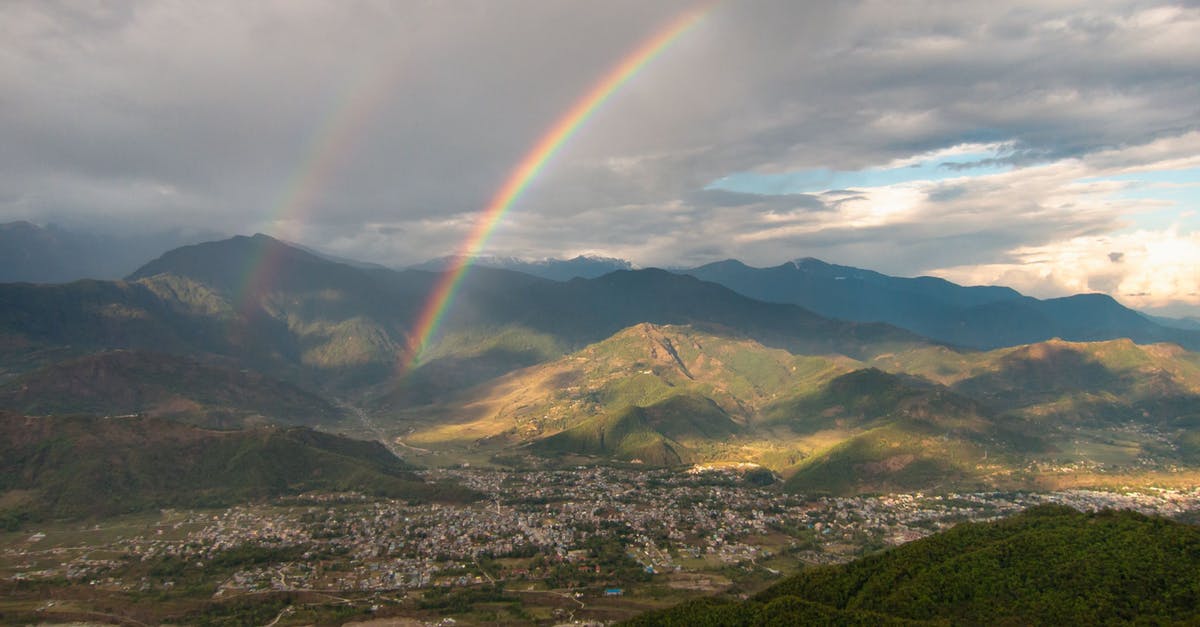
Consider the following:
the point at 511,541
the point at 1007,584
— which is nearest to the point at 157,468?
the point at 511,541

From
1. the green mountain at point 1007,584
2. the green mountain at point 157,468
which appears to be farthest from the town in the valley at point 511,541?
the green mountain at point 1007,584

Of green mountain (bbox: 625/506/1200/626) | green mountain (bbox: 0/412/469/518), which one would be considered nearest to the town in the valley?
green mountain (bbox: 0/412/469/518)

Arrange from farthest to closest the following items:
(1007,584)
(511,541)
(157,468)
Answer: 1. (157,468)
2. (511,541)
3. (1007,584)

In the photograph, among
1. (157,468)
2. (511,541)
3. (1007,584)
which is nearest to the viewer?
(1007,584)

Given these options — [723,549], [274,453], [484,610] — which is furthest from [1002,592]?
[274,453]

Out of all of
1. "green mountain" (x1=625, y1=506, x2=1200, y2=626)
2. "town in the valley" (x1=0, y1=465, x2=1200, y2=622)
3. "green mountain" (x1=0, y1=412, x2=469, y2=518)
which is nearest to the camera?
"green mountain" (x1=625, y1=506, x2=1200, y2=626)

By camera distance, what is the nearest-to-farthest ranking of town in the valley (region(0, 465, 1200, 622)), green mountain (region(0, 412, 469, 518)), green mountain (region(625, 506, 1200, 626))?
green mountain (region(625, 506, 1200, 626)) < town in the valley (region(0, 465, 1200, 622)) < green mountain (region(0, 412, 469, 518))

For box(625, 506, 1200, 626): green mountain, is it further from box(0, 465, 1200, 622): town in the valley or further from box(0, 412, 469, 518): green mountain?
box(0, 412, 469, 518): green mountain

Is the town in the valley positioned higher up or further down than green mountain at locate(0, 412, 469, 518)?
further down

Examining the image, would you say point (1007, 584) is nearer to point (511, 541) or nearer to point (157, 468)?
point (511, 541)
